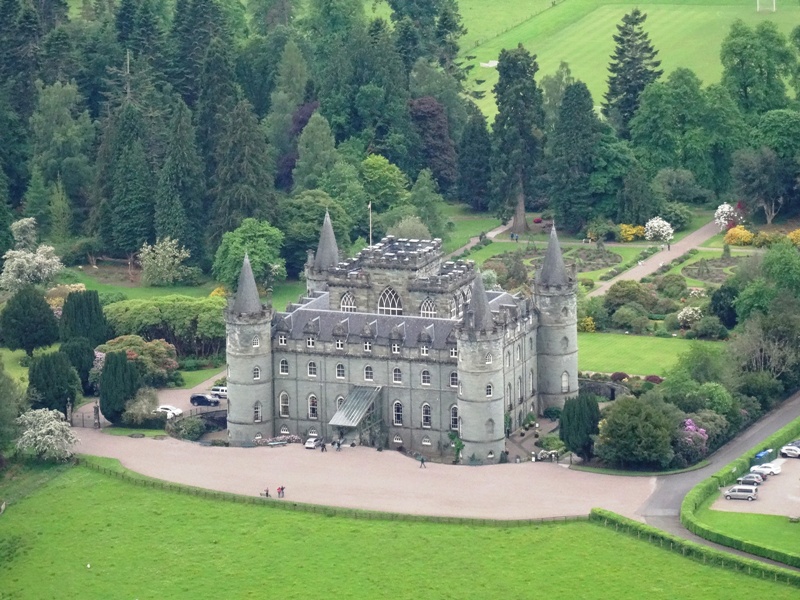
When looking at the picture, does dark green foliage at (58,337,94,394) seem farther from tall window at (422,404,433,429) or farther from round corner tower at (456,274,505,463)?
round corner tower at (456,274,505,463)

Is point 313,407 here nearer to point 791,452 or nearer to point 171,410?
point 171,410

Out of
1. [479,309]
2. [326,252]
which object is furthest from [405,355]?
[326,252]

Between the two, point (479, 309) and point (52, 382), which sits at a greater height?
point (479, 309)

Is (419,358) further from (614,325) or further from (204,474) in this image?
(614,325)

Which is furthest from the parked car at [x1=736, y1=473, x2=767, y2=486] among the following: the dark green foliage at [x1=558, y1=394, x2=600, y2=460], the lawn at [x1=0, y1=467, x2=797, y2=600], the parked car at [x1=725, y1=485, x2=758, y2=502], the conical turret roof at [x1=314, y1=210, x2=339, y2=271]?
the conical turret roof at [x1=314, y1=210, x2=339, y2=271]

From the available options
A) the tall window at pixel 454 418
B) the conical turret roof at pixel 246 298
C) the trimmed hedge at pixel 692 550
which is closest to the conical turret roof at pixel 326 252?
the conical turret roof at pixel 246 298

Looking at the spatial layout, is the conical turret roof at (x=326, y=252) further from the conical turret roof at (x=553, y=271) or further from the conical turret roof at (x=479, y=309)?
the conical turret roof at (x=479, y=309)

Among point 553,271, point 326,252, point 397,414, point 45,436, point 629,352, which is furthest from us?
point 629,352
